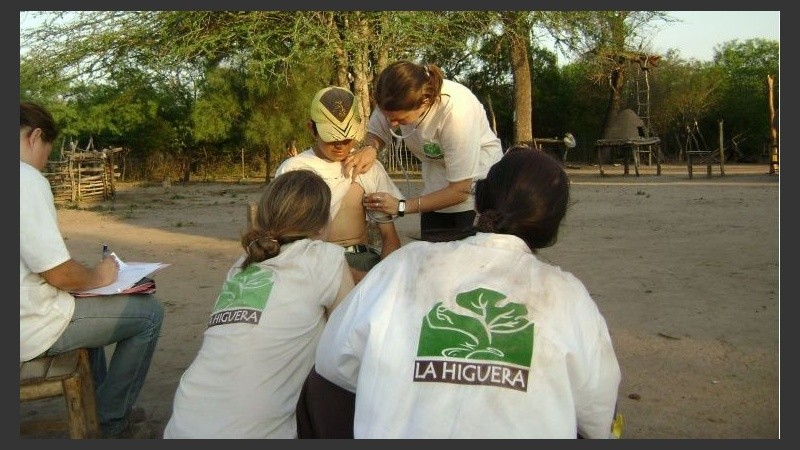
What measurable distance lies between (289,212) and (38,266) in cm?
94

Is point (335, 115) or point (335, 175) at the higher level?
point (335, 115)

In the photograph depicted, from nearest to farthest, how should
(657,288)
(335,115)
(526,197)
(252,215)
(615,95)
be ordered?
1. (526,197)
2. (252,215)
3. (335,115)
4. (657,288)
5. (615,95)

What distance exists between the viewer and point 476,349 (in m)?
1.85

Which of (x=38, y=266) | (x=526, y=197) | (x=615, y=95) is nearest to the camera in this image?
(x=526, y=197)

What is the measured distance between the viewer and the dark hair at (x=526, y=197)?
80.4 inches

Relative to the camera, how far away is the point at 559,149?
34344mm

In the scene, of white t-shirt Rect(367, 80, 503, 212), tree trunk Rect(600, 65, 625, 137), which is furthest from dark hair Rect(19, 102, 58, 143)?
tree trunk Rect(600, 65, 625, 137)

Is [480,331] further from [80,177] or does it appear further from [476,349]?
[80,177]

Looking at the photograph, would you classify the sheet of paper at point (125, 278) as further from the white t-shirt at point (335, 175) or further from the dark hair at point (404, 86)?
the dark hair at point (404, 86)

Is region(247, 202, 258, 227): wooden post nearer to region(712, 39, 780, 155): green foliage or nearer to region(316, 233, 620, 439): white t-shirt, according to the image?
region(316, 233, 620, 439): white t-shirt

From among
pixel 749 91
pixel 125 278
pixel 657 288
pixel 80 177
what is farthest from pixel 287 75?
pixel 749 91

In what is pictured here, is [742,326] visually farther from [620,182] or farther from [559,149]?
[559,149]

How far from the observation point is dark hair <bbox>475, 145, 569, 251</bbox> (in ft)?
6.70

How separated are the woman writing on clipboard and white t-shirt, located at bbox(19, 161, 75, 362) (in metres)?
1.33
